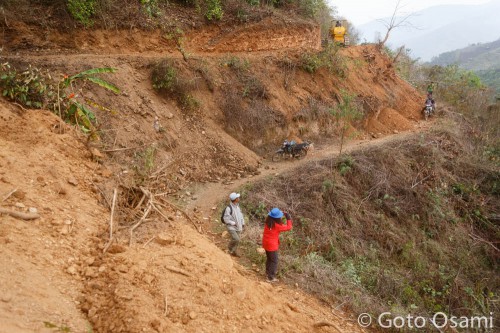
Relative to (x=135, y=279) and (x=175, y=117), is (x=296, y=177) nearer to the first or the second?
(x=175, y=117)

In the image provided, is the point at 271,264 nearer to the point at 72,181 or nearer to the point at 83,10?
the point at 72,181

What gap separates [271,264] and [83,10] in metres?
9.53

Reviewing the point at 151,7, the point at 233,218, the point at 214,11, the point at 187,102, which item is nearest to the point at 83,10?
the point at 151,7

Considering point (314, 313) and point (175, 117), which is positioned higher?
point (175, 117)

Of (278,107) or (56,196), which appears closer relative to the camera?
(56,196)

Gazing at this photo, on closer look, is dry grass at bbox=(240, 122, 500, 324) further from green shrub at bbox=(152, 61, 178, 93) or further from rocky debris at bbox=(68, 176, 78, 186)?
green shrub at bbox=(152, 61, 178, 93)

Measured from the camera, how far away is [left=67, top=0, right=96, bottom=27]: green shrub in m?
10.1

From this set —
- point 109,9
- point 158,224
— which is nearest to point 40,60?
point 109,9

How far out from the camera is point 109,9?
426 inches

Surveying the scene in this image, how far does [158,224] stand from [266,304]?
1.97m

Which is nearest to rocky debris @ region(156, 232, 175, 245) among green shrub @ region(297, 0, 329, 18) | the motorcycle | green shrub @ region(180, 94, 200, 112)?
green shrub @ region(180, 94, 200, 112)

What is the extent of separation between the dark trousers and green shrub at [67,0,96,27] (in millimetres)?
9199

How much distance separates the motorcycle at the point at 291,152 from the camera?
1105cm

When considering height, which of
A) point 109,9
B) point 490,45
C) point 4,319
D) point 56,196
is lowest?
point 4,319
